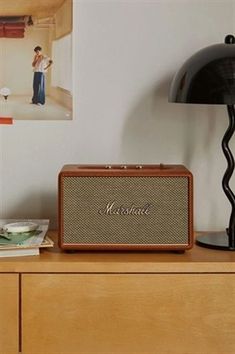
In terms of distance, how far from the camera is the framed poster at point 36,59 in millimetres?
1645

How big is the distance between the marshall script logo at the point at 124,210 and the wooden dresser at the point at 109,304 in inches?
4.3

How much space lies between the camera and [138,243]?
1376 millimetres

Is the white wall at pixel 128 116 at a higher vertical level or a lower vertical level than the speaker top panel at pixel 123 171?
higher

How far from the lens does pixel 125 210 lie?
1368mm

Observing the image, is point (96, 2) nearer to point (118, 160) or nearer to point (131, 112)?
point (131, 112)

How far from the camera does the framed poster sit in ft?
5.40

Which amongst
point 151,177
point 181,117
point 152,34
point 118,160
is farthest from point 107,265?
point 152,34

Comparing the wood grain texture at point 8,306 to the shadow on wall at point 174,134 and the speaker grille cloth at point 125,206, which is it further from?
the shadow on wall at point 174,134

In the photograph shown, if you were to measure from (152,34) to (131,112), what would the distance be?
208 millimetres

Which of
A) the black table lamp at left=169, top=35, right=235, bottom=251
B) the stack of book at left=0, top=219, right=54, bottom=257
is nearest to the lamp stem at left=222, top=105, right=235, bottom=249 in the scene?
the black table lamp at left=169, top=35, right=235, bottom=251

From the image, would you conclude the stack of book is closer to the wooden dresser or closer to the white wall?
the wooden dresser

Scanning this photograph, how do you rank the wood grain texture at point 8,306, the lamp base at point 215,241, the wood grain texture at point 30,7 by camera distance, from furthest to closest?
the wood grain texture at point 30,7 → the lamp base at point 215,241 → the wood grain texture at point 8,306

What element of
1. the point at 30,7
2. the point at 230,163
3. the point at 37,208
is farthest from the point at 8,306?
the point at 30,7

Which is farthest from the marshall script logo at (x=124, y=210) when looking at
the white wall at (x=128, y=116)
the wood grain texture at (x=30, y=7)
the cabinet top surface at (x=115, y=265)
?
the wood grain texture at (x=30, y=7)
